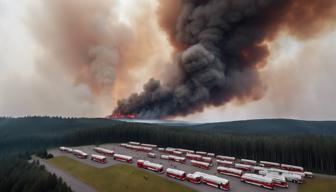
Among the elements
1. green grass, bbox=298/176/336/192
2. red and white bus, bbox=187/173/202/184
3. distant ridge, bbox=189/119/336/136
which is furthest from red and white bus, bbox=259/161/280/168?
distant ridge, bbox=189/119/336/136

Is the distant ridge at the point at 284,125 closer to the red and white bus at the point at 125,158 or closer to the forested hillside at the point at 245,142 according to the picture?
the forested hillside at the point at 245,142

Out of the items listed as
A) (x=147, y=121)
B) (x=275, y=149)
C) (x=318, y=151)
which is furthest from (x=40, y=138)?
(x=318, y=151)

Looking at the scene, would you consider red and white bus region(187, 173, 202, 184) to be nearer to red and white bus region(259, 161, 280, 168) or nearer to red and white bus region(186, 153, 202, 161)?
red and white bus region(186, 153, 202, 161)

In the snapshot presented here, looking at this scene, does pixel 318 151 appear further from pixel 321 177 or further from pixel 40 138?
pixel 40 138

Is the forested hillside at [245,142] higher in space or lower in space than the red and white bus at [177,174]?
higher

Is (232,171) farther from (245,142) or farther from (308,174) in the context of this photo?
(245,142)

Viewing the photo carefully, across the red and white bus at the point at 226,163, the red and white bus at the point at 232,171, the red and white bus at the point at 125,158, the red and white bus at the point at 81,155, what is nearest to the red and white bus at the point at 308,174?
the red and white bus at the point at 232,171
